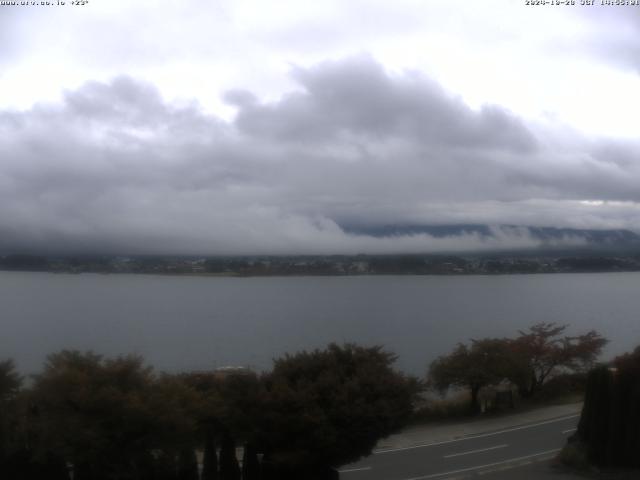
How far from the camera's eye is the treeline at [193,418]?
46.6ft

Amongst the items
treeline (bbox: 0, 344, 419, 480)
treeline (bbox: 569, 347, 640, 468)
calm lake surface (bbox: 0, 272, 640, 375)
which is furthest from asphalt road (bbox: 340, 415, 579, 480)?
calm lake surface (bbox: 0, 272, 640, 375)

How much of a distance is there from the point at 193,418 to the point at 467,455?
390 inches

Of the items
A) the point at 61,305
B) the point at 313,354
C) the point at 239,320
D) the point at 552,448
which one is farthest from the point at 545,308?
the point at 313,354

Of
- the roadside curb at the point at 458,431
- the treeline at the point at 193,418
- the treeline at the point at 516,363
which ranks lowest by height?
the roadside curb at the point at 458,431

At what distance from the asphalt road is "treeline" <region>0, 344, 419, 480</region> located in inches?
128

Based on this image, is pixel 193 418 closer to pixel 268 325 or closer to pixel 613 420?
pixel 613 420

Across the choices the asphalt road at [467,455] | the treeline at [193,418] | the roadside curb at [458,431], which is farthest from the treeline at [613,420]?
the roadside curb at [458,431]

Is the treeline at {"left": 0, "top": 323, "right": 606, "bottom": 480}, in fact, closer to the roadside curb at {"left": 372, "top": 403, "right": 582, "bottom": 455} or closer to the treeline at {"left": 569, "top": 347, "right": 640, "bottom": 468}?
the treeline at {"left": 569, "top": 347, "right": 640, "bottom": 468}

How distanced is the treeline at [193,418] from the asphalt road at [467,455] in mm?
3258

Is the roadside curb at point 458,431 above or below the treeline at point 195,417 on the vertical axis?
below

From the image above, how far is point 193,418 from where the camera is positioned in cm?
1537

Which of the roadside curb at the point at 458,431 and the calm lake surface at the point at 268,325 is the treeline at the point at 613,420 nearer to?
the roadside curb at the point at 458,431

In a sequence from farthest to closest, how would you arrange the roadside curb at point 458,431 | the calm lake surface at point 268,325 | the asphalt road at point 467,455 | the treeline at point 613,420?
the calm lake surface at point 268,325 → the roadside curb at point 458,431 → the asphalt road at point 467,455 → the treeline at point 613,420

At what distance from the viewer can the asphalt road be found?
64.9 ft
